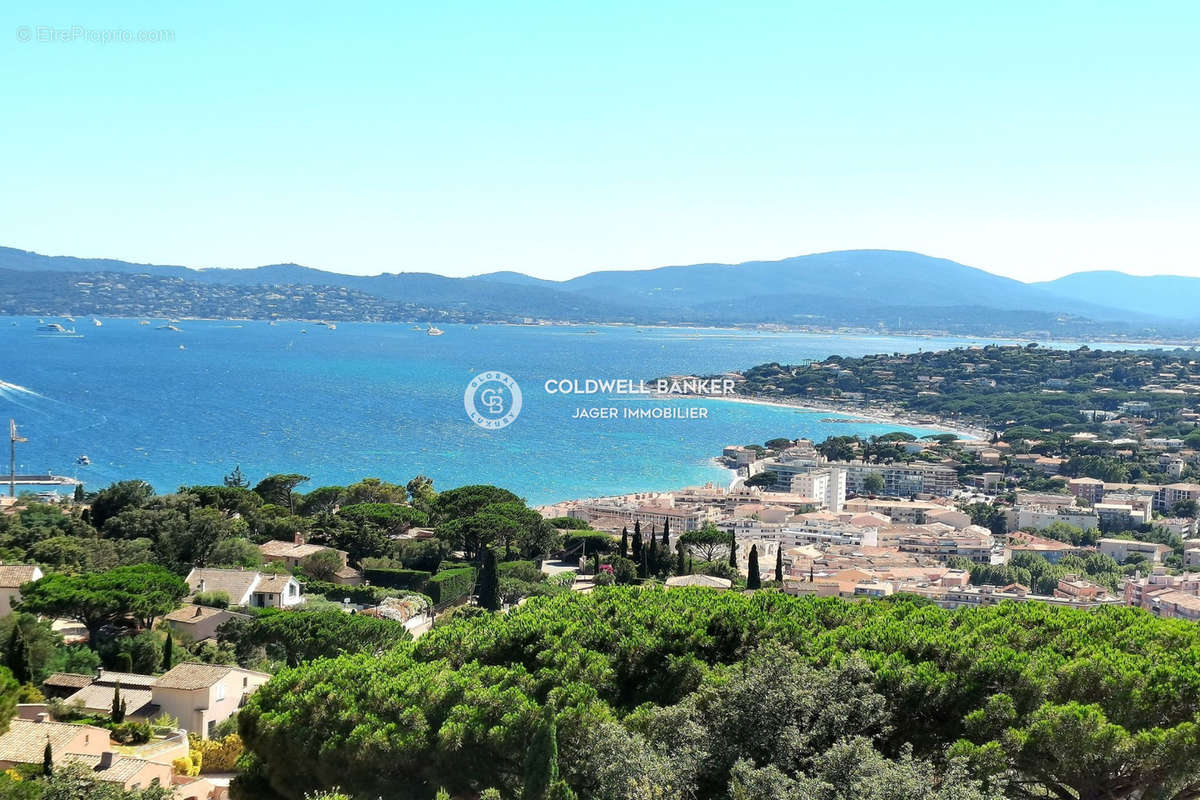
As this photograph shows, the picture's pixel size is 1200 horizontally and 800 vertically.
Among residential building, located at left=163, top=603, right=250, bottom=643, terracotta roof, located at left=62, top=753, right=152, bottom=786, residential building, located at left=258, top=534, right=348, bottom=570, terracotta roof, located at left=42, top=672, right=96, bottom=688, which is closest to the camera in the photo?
terracotta roof, located at left=62, top=753, right=152, bottom=786

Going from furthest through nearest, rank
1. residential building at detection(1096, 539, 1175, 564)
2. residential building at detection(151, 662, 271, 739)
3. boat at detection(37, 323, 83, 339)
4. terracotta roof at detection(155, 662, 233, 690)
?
boat at detection(37, 323, 83, 339) < residential building at detection(1096, 539, 1175, 564) < terracotta roof at detection(155, 662, 233, 690) < residential building at detection(151, 662, 271, 739)

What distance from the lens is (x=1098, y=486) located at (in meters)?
47.0

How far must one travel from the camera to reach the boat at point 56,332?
4740 inches

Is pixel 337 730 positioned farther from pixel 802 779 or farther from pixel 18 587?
pixel 18 587

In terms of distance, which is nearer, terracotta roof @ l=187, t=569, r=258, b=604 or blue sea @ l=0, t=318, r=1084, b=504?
terracotta roof @ l=187, t=569, r=258, b=604

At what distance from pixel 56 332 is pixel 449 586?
120 metres

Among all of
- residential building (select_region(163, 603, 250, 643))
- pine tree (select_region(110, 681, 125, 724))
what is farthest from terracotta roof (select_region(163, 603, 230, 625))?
pine tree (select_region(110, 681, 125, 724))

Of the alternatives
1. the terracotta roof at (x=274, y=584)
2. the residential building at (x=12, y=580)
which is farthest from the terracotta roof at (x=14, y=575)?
the terracotta roof at (x=274, y=584)

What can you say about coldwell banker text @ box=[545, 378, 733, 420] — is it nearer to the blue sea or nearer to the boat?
the blue sea

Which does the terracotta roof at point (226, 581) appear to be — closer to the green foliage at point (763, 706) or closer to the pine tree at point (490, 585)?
the pine tree at point (490, 585)

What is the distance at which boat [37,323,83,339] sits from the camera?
12039 cm

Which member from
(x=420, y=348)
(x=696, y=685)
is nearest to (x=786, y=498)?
(x=696, y=685)

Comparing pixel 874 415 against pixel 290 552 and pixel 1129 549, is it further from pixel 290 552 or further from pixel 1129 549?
pixel 290 552

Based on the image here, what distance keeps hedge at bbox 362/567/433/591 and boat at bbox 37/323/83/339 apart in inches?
4338
